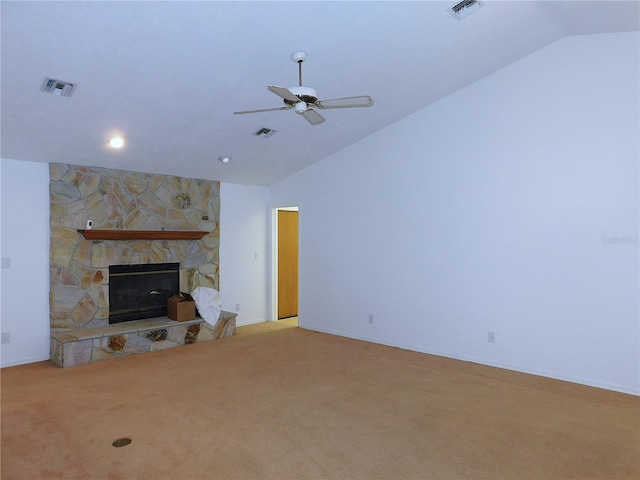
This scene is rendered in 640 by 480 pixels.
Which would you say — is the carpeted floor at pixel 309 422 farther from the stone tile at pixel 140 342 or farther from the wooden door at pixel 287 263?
the wooden door at pixel 287 263

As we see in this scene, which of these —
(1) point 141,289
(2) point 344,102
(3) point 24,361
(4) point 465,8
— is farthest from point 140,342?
(4) point 465,8

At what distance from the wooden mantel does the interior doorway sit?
157cm

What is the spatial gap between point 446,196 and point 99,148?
408 cm

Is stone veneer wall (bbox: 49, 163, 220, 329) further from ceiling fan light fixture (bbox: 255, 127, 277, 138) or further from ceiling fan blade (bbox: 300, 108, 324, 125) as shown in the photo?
ceiling fan blade (bbox: 300, 108, 324, 125)

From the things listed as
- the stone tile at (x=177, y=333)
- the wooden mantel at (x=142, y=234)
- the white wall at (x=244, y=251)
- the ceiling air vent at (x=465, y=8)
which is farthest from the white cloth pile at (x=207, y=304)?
the ceiling air vent at (x=465, y=8)

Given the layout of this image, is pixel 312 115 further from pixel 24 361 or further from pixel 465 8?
pixel 24 361

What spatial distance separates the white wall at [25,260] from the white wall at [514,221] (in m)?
3.81

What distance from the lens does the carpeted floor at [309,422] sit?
100 inches

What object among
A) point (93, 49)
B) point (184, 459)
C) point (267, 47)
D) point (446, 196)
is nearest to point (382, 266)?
point (446, 196)

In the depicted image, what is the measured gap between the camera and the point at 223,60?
343 cm

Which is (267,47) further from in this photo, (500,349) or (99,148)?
(500,349)

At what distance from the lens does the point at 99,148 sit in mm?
4660

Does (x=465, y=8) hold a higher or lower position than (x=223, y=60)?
higher

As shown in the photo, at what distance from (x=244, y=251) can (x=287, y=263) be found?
2.88ft
